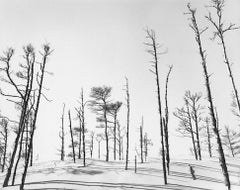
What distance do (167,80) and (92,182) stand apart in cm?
1084

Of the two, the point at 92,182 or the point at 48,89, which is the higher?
the point at 48,89

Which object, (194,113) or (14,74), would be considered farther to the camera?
(194,113)

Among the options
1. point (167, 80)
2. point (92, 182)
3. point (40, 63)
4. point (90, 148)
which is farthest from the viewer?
point (90, 148)

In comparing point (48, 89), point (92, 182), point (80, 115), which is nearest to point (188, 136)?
point (80, 115)

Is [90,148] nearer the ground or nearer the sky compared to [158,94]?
nearer the ground

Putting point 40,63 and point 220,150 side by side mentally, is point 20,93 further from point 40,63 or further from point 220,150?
point 220,150

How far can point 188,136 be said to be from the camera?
3559cm

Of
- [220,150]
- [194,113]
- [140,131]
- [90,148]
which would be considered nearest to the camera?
[220,150]

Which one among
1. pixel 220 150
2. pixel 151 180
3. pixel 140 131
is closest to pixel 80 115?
pixel 140 131

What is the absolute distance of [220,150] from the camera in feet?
44.9

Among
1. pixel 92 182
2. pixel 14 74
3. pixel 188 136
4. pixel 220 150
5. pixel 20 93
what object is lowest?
pixel 92 182

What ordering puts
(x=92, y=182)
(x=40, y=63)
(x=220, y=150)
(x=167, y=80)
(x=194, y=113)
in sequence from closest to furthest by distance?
(x=220, y=150)
(x=92, y=182)
(x=40, y=63)
(x=167, y=80)
(x=194, y=113)

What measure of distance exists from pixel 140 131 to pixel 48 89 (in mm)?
23407

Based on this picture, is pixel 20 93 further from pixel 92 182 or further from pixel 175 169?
pixel 175 169
